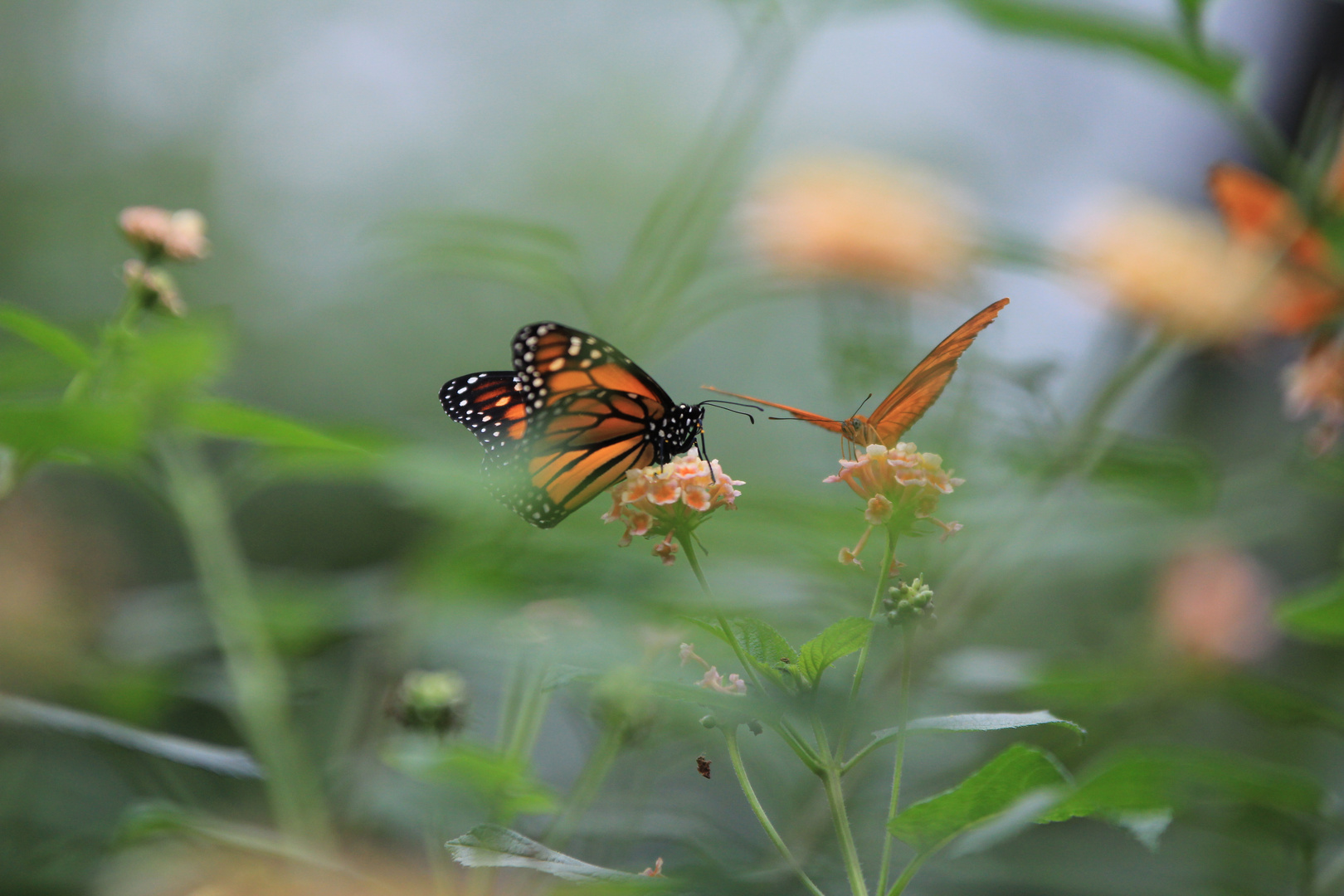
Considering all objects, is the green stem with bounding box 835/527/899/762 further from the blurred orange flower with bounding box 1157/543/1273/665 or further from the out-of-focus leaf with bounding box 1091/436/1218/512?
the blurred orange flower with bounding box 1157/543/1273/665

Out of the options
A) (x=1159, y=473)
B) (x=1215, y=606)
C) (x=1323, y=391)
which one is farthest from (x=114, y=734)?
(x=1215, y=606)

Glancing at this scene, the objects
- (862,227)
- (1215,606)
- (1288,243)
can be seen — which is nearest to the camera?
(1288,243)

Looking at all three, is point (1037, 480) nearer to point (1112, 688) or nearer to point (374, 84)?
point (1112, 688)

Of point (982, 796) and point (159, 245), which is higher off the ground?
point (159, 245)

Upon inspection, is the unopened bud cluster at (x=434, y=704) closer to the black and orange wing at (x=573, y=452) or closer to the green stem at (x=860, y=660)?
the black and orange wing at (x=573, y=452)

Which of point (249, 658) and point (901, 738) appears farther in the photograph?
point (249, 658)

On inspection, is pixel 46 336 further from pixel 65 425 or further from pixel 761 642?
pixel 761 642
